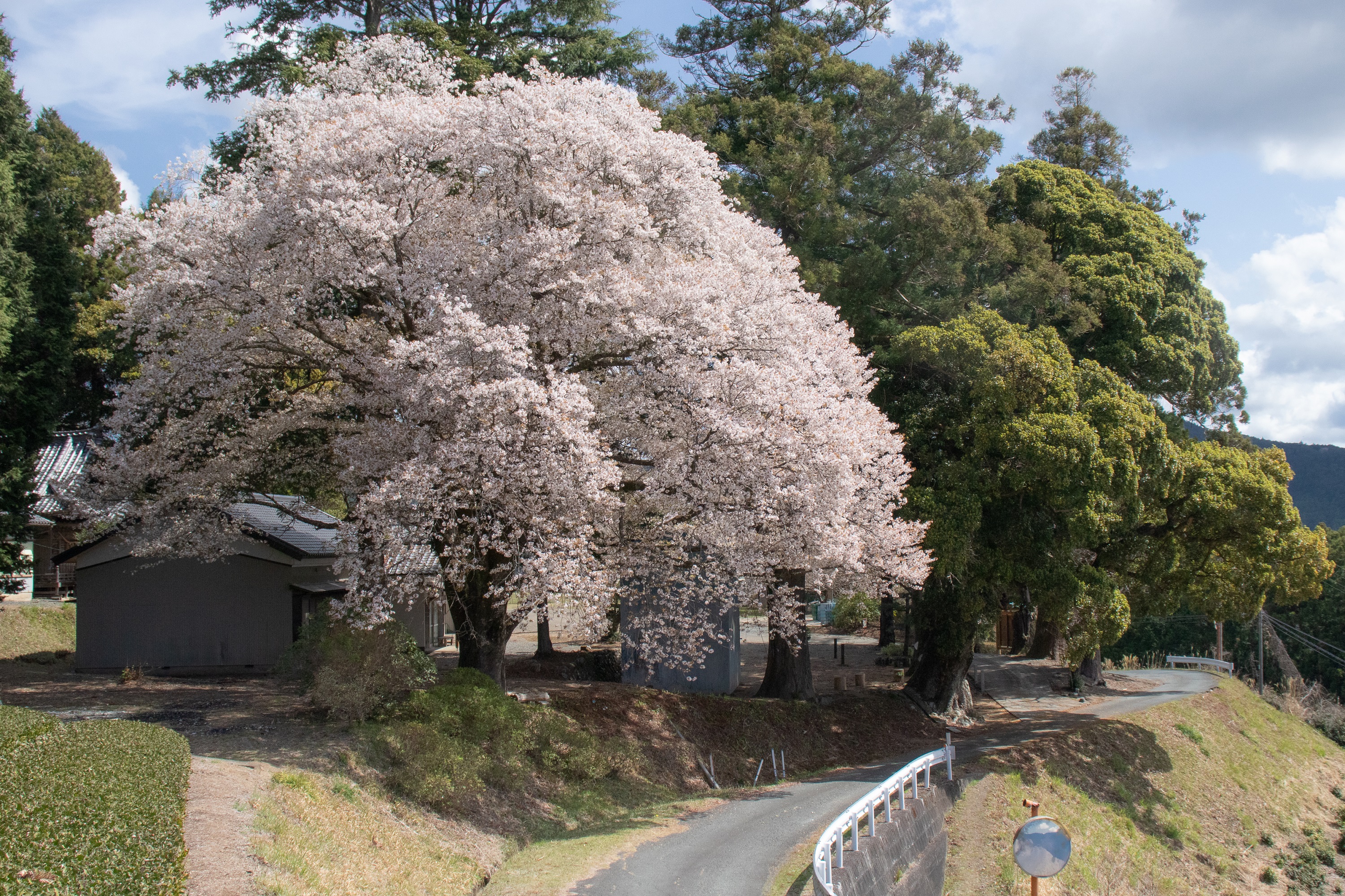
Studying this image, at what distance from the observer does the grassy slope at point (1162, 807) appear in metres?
15.2

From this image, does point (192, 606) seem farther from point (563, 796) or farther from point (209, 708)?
point (563, 796)

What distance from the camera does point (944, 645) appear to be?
22.9 metres

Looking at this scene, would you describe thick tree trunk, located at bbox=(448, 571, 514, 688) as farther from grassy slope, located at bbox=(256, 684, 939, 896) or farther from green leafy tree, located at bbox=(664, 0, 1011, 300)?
green leafy tree, located at bbox=(664, 0, 1011, 300)

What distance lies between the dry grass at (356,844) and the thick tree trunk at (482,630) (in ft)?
15.3

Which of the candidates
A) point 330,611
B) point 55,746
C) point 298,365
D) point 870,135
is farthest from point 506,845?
point 870,135

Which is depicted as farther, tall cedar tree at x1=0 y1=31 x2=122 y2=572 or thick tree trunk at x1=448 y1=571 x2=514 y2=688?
tall cedar tree at x1=0 y1=31 x2=122 y2=572

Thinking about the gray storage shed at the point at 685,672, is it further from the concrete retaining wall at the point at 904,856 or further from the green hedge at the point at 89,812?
the green hedge at the point at 89,812

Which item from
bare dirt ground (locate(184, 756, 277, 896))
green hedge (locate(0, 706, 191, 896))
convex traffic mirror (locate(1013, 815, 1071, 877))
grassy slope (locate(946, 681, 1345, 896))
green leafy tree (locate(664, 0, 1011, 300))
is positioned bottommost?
grassy slope (locate(946, 681, 1345, 896))

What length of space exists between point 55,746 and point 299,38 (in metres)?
18.3

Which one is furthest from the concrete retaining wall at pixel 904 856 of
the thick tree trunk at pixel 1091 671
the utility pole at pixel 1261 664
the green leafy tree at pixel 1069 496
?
the utility pole at pixel 1261 664

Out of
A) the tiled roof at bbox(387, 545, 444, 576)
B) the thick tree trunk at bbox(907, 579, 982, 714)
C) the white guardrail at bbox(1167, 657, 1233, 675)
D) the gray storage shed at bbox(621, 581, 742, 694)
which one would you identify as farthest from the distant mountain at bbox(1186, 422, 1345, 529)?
the tiled roof at bbox(387, 545, 444, 576)

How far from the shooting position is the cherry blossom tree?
1348 centimetres

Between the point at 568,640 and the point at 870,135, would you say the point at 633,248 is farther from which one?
the point at 568,640

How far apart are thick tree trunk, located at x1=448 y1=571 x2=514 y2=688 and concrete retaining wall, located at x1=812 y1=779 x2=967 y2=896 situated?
745cm
